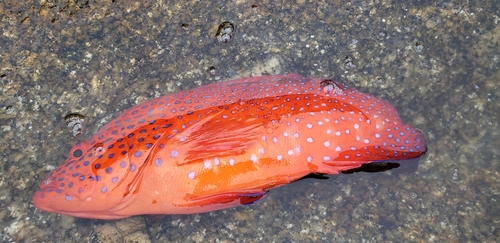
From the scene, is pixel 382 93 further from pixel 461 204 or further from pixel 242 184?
pixel 242 184

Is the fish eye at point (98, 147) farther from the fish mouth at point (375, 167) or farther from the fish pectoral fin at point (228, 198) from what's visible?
the fish mouth at point (375, 167)

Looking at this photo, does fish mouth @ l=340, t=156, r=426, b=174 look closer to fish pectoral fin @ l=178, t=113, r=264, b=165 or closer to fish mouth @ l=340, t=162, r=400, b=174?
fish mouth @ l=340, t=162, r=400, b=174

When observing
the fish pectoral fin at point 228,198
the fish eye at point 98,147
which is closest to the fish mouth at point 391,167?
the fish pectoral fin at point 228,198

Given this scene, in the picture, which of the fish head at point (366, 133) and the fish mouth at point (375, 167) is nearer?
the fish head at point (366, 133)

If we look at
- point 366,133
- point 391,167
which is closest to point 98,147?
point 366,133

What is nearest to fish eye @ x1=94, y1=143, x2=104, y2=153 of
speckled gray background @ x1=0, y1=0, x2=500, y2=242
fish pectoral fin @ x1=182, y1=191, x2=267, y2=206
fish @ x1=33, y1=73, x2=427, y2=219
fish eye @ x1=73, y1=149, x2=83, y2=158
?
fish @ x1=33, y1=73, x2=427, y2=219

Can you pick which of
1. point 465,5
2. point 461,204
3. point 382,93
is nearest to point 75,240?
point 382,93

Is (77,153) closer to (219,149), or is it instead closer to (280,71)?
(219,149)

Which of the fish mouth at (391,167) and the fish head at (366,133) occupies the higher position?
the fish head at (366,133)
